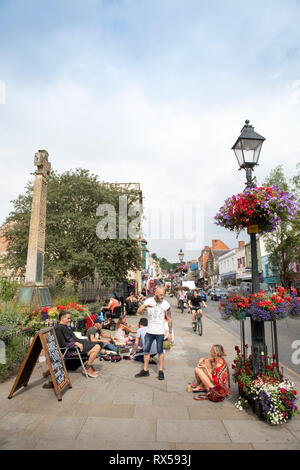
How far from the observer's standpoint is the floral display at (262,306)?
162 inches

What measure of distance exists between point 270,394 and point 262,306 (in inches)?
45.0

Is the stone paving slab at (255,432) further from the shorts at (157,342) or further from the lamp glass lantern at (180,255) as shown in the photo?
the lamp glass lantern at (180,255)

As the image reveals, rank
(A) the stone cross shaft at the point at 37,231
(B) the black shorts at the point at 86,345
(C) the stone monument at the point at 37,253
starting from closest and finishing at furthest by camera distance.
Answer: (B) the black shorts at the point at 86,345 < (C) the stone monument at the point at 37,253 < (A) the stone cross shaft at the point at 37,231

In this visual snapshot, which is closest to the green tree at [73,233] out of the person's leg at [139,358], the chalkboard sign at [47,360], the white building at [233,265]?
the person's leg at [139,358]

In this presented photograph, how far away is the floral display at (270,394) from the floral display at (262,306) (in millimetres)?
807

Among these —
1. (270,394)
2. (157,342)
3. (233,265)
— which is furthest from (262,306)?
(233,265)

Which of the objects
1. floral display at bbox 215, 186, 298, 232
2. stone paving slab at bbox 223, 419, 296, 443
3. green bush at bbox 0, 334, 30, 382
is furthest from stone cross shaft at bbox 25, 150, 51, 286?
stone paving slab at bbox 223, 419, 296, 443

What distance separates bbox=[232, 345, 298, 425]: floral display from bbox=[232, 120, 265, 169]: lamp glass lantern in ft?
11.1

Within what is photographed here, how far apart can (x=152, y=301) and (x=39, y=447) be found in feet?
10.3

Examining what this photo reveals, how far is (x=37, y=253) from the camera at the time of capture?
10.8 metres

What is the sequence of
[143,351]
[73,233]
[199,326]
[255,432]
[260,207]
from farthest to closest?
[73,233], [199,326], [143,351], [260,207], [255,432]

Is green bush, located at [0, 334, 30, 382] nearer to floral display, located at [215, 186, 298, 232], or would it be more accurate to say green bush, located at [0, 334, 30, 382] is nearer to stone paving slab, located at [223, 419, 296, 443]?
stone paving slab, located at [223, 419, 296, 443]

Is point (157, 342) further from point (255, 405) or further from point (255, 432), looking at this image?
point (255, 432)
